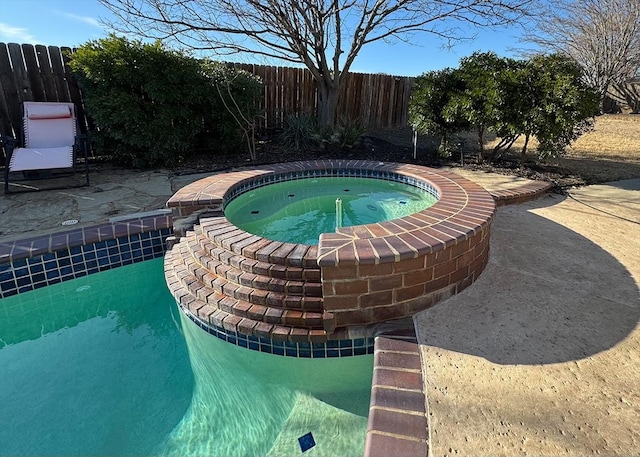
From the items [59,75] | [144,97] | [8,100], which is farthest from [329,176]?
[8,100]

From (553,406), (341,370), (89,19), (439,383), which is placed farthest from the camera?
(89,19)

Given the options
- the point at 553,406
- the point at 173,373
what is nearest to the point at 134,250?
the point at 173,373

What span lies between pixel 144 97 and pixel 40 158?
→ 1780 millimetres

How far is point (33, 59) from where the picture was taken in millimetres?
5418

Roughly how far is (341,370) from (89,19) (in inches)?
268

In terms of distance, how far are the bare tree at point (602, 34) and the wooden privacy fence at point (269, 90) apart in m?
6.82

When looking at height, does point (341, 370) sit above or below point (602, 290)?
below

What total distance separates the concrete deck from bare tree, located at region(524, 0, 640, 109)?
500 inches

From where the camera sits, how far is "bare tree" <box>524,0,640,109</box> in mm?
12469

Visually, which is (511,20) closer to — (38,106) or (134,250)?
(134,250)

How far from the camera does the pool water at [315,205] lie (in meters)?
3.45

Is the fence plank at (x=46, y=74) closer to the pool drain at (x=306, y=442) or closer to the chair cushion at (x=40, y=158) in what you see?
the chair cushion at (x=40, y=158)

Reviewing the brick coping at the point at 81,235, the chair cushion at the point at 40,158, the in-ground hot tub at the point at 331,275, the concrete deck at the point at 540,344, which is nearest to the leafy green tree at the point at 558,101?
the concrete deck at the point at 540,344

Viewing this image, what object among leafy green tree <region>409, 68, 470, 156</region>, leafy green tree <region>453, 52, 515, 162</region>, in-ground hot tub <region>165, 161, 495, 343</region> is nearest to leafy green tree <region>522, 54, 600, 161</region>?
leafy green tree <region>453, 52, 515, 162</region>
